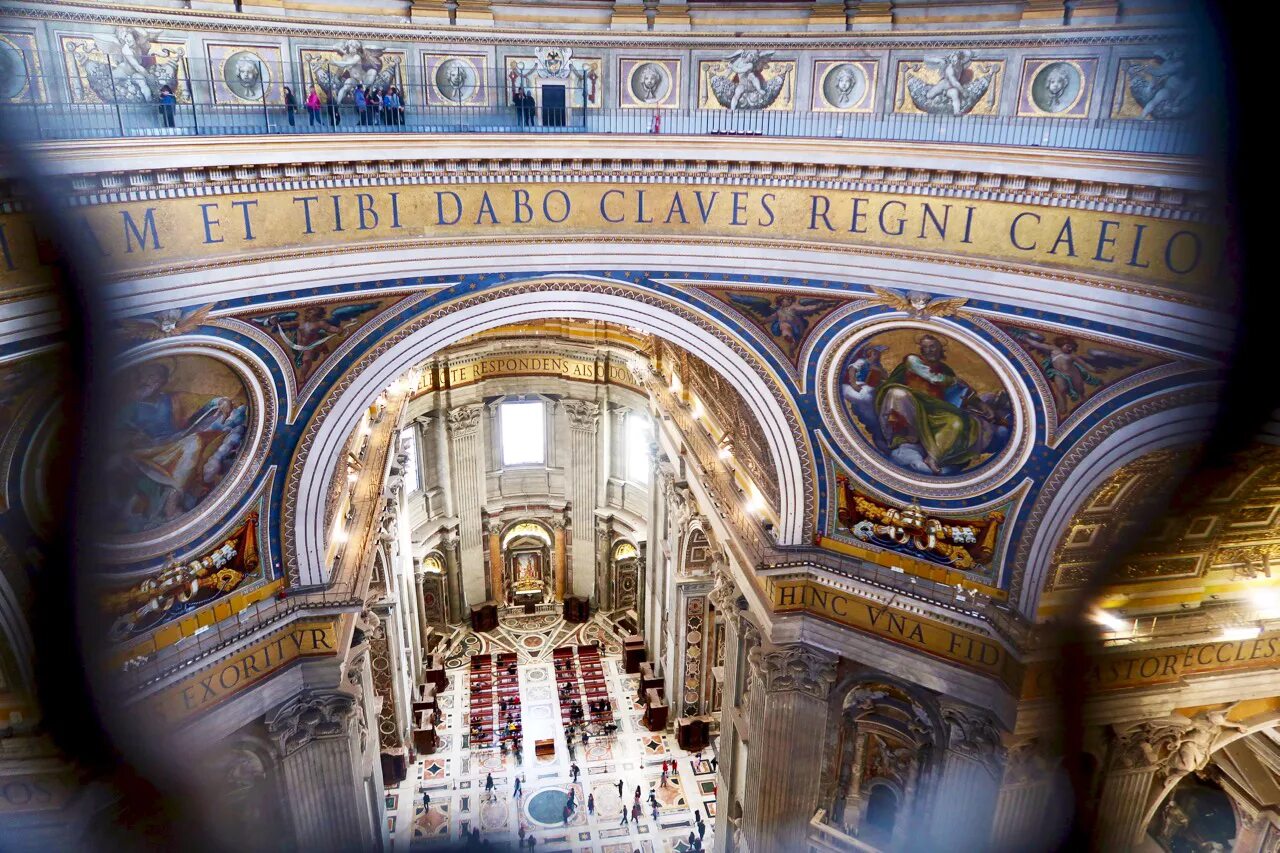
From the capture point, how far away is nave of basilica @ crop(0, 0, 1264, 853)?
6441 mm

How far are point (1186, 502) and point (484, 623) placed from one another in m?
25.0

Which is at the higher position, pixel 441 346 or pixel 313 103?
pixel 313 103

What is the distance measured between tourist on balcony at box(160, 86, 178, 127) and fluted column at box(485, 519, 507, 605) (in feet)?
62.4

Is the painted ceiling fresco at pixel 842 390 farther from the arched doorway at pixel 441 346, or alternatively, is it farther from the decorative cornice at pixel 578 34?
the decorative cornice at pixel 578 34

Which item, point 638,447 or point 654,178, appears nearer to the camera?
point 654,178

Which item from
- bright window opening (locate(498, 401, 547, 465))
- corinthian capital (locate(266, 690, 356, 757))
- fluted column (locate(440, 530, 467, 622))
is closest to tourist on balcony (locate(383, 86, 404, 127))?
corinthian capital (locate(266, 690, 356, 757))

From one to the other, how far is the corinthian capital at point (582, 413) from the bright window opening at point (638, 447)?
3.17 ft

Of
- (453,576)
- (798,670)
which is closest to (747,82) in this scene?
(798,670)

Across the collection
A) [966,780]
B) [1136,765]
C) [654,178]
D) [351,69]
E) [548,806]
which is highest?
[351,69]

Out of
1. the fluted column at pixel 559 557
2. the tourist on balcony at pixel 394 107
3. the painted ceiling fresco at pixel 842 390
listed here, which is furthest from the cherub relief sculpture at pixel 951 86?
the fluted column at pixel 559 557

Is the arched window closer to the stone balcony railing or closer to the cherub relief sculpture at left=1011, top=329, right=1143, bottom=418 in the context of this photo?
the cherub relief sculpture at left=1011, top=329, right=1143, bottom=418

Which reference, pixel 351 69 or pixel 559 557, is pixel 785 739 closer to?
pixel 351 69

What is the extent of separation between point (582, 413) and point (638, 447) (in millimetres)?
1855

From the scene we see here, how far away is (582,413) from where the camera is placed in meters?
23.9
